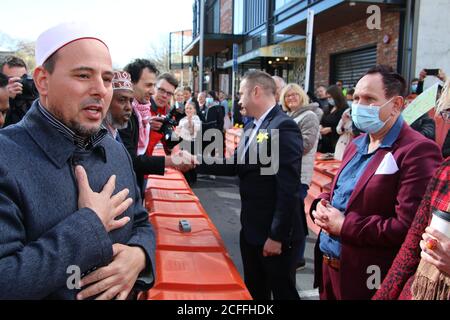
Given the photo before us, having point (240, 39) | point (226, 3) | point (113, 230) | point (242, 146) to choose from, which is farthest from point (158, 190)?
point (226, 3)

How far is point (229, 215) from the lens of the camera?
673cm

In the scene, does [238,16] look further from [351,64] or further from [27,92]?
[27,92]

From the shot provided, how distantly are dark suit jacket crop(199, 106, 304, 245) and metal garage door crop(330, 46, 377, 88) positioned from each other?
8.92 m

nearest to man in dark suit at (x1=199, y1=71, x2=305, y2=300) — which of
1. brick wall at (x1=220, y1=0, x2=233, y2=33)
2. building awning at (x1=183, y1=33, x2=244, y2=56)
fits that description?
building awning at (x1=183, y1=33, x2=244, y2=56)

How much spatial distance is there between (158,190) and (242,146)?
143 centimetres

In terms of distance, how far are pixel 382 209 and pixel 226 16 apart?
28.8 meters

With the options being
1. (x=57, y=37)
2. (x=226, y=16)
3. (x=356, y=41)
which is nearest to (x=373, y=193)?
(x=57, y=37)

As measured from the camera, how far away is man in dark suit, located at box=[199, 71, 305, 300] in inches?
114

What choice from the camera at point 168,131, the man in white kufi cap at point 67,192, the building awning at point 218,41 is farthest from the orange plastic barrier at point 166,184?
the building awning at point 218,41

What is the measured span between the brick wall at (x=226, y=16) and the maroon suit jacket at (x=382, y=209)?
26382 mm

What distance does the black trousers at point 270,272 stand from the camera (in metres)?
3.01

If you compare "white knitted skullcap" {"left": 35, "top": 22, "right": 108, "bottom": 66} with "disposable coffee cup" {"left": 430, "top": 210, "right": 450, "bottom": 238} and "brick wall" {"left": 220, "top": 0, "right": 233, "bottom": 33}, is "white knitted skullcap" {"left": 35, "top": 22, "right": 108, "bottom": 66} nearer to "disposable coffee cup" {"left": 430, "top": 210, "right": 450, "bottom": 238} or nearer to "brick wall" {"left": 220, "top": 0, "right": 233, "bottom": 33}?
"disposable coffee cup" {"left": 430, "top": 210, "right": 450, "bottom": 238}

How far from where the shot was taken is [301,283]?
4.25m

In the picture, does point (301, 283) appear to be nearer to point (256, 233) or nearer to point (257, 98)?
point (256, 233)
